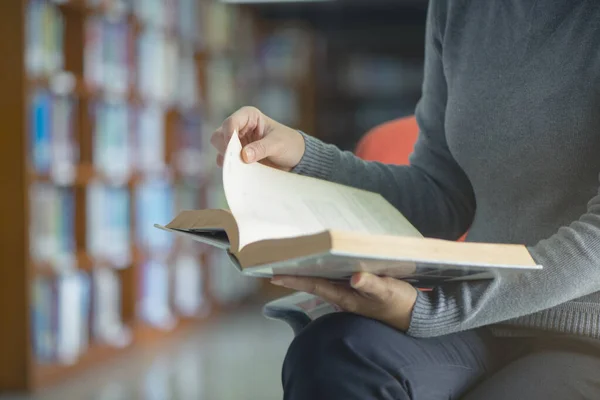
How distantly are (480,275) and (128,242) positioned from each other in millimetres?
2773

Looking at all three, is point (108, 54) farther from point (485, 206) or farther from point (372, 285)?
point (372, 285)

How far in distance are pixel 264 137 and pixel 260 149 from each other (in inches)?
2.5

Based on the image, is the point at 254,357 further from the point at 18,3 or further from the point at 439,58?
Answer: the point at 439,58

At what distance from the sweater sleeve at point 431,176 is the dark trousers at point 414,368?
0.86ft

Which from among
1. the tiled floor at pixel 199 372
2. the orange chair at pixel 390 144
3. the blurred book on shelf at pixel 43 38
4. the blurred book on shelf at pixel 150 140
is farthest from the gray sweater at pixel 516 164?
the blurred book on shelf at pixel 150 140

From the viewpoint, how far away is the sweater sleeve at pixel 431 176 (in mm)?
1157

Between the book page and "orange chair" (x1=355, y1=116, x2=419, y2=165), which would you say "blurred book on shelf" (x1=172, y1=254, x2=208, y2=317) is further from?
the book page

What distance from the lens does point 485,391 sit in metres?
0.90

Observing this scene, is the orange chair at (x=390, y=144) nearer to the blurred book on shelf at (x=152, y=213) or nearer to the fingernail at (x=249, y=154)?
the fingernail at (x=249, y=154)

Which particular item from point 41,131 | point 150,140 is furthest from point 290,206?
point 150,140

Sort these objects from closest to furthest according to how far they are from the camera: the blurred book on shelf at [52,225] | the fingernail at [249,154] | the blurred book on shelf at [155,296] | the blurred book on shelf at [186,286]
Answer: the fingernail at [249,154] < the blurred book on shelf at [52,225] < the blurred book on shelf at [155,296] < the blurred book on shelf at [186,286]

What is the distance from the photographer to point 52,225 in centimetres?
289

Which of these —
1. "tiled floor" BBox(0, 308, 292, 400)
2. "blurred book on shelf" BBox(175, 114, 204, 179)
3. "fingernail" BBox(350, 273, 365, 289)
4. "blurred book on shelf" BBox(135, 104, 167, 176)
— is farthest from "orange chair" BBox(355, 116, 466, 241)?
"blurred book on shelf" BBox(175, 114, 204, 179)

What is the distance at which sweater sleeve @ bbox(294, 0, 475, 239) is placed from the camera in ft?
3.80
